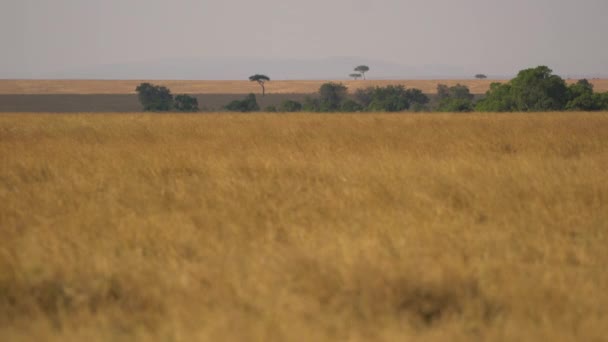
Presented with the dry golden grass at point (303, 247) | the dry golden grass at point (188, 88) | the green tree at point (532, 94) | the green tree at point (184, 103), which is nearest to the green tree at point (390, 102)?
the green tree at point (532, 94)

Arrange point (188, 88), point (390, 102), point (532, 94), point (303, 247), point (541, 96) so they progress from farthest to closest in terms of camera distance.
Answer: point (188, 88), point (390, 102), point (532, 94), point (541, 96), point (303, 247)

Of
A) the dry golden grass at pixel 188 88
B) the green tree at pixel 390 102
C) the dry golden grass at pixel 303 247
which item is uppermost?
the dry golden grass at pixel 303 247

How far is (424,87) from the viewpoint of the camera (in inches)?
4769

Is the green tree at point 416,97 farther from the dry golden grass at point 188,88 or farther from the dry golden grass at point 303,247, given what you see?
the dry golden grass at point 188,88

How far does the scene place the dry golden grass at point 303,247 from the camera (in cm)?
354

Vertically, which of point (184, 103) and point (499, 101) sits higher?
point (499, 101)

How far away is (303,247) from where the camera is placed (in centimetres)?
481

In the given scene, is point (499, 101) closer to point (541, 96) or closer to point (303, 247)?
point (541, 96)

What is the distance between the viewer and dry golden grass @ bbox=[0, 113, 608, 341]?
354 centimetres

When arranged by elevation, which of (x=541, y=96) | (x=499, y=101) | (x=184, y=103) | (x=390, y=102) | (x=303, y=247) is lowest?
(x=184, y=103)

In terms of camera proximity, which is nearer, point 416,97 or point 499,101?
point 499,101

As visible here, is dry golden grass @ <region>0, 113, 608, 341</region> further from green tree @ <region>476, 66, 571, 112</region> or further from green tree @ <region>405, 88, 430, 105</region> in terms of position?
green tree @ <region>405, 88, 430, 105</region>

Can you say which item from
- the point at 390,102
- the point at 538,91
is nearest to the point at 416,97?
the point at 390,102

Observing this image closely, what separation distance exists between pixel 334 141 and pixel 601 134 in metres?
5.39
